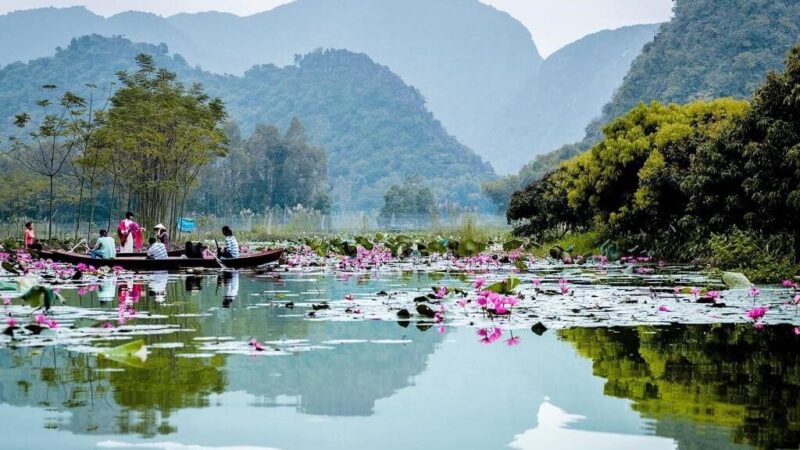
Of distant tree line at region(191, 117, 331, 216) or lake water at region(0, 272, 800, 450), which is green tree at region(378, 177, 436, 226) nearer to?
distant tree line at region(191, 117, 331, 216)

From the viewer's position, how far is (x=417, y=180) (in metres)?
123

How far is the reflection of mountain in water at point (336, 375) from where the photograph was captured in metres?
6.78

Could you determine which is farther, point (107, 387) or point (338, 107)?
point (338, 107)

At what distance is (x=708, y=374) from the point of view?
775cm

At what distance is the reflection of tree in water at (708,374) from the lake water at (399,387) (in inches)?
0.7

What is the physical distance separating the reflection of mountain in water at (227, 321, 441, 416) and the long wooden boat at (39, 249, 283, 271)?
13.0m

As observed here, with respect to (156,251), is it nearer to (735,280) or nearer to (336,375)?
(735,280)

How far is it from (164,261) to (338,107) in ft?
446

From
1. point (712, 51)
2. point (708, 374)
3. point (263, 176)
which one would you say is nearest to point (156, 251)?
point (708, 374)

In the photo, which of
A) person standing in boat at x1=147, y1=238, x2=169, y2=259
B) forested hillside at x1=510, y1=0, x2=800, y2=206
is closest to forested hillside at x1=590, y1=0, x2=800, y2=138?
forested hillside at x1=510, y1=0, x2=800, y2=206

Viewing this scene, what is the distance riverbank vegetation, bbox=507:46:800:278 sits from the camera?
18.3 metres

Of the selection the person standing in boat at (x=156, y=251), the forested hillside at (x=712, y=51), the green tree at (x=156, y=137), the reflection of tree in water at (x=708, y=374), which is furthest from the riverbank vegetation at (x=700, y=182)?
the forested hillside at (x=712, y=51)

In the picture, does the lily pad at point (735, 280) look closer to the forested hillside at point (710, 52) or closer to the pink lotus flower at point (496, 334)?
the pink lotus flower at point (496, 334)

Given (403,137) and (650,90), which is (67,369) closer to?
(650,90)
